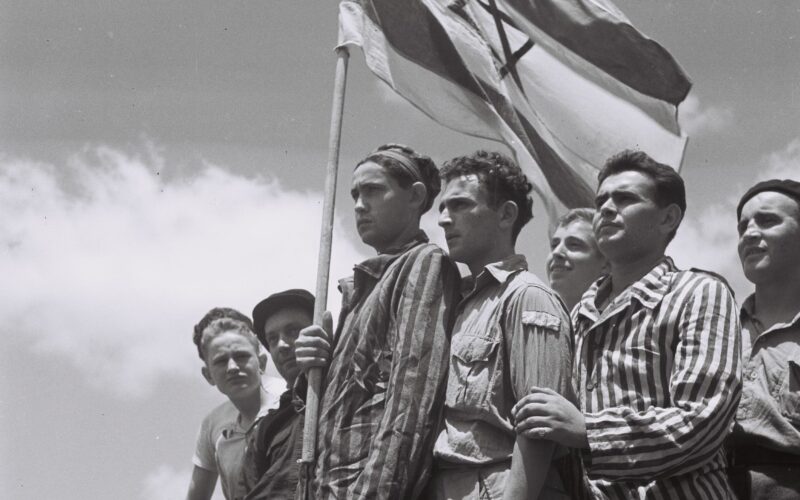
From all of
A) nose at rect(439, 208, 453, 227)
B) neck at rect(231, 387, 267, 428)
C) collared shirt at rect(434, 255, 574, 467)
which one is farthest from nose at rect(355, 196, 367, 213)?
neck at rect(231, 387, 267, 428)

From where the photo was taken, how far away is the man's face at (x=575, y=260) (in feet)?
19.9

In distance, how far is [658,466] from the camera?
383cm

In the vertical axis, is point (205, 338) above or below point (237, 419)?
above

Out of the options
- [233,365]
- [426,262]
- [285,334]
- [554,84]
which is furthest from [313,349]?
[554,84]

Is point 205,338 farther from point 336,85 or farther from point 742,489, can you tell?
point 742,489

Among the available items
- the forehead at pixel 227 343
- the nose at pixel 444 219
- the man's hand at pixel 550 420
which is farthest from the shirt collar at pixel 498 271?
the forehead at pixel 227 343

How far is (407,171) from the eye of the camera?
493cm

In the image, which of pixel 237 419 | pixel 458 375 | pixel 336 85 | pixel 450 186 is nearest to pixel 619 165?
pixel 450 186

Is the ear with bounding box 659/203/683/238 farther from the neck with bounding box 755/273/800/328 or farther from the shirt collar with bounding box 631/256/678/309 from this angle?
the neck with bounding box 755/273/800/328

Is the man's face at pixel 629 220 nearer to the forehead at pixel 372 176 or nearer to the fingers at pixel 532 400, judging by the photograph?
the fingers at pixel 532 400

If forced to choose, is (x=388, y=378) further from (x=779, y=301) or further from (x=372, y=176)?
(x=779, y=301)

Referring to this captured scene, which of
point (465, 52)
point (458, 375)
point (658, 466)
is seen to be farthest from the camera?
point (465, 52)

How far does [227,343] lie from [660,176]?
10.6ft

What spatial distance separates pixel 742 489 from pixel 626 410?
0.87 metres
